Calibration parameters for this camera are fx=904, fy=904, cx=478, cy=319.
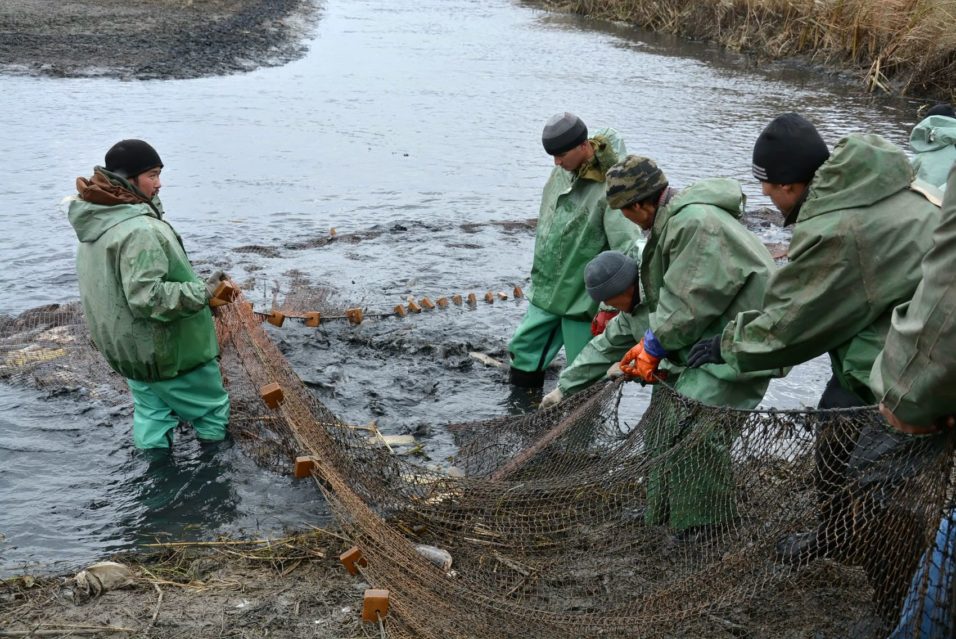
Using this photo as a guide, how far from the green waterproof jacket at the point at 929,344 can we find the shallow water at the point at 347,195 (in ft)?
11.2

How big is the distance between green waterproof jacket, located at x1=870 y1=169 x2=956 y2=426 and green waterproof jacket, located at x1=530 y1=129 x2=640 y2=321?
9.31ft

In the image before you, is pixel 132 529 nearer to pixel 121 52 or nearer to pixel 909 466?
pixel 909 466

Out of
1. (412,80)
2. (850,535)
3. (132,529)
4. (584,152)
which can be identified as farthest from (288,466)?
(412,80)

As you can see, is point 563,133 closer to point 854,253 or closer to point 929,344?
point 854,253

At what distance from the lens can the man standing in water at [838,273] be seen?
10.6 ft

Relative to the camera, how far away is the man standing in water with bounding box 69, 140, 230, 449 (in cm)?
484

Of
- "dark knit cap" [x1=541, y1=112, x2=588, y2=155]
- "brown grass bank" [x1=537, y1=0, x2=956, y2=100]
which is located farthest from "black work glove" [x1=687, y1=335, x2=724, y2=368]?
"brown grass bank" [x1=537, y1=0, x2=956, y2=100]

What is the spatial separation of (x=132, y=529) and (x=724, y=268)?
347 cm

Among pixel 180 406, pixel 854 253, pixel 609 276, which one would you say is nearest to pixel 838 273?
pixel 854 253

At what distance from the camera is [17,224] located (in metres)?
10.2

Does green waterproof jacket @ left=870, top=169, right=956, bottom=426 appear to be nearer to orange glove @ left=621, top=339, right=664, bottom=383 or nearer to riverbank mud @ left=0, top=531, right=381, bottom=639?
orange glove @ left=621, top=339, right=664, bottom=383

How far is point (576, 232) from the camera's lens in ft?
18.5

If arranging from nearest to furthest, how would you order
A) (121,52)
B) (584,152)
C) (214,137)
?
(584,152), (214,137), (121,52)

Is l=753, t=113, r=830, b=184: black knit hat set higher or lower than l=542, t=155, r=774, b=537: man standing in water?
higher
